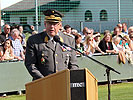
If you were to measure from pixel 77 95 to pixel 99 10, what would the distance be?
2176 cm

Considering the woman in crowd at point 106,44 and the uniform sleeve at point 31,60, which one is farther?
the woman in crowd at point 106,44

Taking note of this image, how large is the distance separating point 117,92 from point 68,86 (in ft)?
25.4

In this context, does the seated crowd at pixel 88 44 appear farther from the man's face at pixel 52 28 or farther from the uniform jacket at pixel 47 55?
the man's face at pixel 52 28

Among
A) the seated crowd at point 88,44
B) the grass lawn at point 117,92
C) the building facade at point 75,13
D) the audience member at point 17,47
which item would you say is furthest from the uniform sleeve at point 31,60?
the building facade at point 75,13

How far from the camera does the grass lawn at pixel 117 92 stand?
447 inches

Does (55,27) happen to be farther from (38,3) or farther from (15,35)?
(38,3)

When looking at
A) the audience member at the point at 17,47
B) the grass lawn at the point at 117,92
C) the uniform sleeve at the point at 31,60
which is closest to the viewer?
the uniform sleeve at the point at 31,60

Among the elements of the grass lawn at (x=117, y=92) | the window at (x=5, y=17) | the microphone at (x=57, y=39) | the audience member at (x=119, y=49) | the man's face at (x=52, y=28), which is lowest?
the grass lawn at (x=117, y=92)

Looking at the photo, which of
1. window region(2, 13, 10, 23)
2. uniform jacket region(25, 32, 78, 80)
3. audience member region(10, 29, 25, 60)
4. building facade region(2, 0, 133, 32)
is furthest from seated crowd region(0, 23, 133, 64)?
uniform jacket region(25, 32, 78, 80)

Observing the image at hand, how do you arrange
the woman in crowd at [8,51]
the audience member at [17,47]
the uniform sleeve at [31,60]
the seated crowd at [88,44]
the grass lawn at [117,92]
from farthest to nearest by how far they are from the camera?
the audience member at [17,47]
the seated crowd at [88,44]
the woman in crowd at [8,51]
the grass lawn at [117,92]
the uniform sleeve at [31,60]

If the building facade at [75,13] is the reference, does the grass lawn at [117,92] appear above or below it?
below

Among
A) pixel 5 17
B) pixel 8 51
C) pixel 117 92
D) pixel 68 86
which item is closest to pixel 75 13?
pixel 5 17

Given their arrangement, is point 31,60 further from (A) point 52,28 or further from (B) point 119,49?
(B) point 119,49

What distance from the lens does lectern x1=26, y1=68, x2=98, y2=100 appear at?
4742 millimetres
